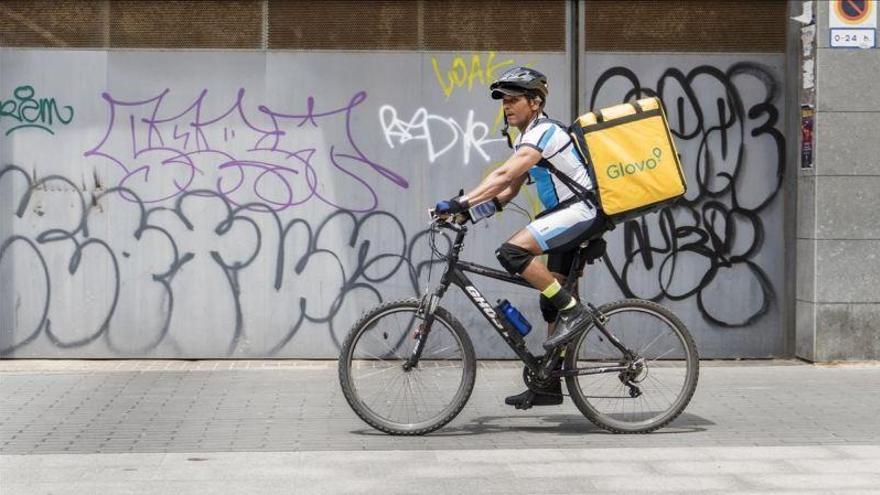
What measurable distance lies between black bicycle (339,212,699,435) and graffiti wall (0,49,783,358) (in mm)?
2788

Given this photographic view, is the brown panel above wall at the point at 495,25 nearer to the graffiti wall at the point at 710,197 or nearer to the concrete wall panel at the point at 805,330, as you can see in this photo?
the graffiti wall at the point at 710,197

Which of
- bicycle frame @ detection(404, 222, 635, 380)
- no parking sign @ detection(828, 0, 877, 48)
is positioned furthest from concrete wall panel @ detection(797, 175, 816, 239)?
bicycle frame @ detection(404, 222, 635, 380)

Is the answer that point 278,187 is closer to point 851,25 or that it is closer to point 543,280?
point 543,280

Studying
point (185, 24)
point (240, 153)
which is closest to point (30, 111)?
point (185, 24)

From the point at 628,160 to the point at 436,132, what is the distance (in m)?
3.22

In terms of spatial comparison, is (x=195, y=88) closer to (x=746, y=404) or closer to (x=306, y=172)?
(x=306, y=172)

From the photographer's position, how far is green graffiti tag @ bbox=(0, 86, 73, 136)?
10188mm

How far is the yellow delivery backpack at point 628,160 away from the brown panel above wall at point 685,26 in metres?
3.14

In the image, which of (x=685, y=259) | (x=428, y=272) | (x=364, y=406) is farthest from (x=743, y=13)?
(x=364, y=406)

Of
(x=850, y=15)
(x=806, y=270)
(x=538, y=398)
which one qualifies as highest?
(x=850, y=15)

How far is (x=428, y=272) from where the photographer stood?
10430 millimetres

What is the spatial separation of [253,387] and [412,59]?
2.73 metres

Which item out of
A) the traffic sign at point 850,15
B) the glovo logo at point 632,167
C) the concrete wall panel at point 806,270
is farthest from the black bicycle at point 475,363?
the traffic sign at point 850,15

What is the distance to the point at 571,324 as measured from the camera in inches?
291
